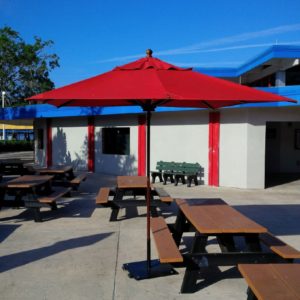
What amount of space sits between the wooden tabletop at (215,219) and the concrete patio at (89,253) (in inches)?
26.4

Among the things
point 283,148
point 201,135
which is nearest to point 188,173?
point 201,135

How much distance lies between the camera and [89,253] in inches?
216

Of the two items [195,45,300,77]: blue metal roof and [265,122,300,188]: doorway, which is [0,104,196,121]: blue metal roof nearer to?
[195,45,300,77]: blue metal roof

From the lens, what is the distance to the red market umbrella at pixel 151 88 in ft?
12.3

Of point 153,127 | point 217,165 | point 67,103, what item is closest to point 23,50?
point 153,127

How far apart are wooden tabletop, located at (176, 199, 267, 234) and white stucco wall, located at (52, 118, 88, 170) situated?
40.3 ft

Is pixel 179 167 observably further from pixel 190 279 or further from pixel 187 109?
pixel 190 279

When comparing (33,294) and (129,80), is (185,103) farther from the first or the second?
(33,294)

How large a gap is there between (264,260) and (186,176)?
30.5 ft

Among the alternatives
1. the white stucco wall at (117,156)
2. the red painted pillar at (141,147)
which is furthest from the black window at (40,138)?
the red painted pillar at (141,147)

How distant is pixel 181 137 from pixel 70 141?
6337 mm

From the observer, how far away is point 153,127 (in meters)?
14.9

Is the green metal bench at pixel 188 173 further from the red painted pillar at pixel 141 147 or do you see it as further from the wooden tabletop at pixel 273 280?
the wooden tabletop at pixel 273 280

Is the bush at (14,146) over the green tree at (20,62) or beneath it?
beneath
